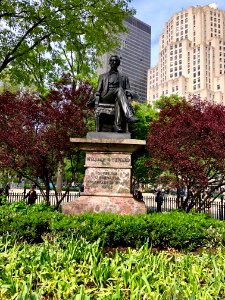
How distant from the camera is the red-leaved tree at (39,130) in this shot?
11398 millimetres

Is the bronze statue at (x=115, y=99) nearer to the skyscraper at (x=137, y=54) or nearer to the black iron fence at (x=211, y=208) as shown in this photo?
the black iron fence at (x=211, y=208)

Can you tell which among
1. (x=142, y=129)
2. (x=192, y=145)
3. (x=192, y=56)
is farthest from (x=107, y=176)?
(x=192, y=56)

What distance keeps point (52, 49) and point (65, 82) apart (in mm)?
3919

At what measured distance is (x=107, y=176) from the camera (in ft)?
25.9

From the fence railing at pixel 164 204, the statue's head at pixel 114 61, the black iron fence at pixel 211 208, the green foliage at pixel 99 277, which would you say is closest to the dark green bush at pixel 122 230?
the green foliage at pixel 99 277

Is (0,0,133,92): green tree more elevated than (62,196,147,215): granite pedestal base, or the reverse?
(0,0,133,92): green tree

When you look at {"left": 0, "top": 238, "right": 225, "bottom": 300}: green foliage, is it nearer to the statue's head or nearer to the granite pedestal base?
the granite pedestal base

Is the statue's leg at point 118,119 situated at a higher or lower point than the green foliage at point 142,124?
lower

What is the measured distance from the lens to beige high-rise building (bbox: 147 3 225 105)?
124 meters

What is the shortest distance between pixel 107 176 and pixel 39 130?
530 centimetres

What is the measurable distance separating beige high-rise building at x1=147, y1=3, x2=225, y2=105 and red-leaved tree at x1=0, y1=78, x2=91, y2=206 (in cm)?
11099

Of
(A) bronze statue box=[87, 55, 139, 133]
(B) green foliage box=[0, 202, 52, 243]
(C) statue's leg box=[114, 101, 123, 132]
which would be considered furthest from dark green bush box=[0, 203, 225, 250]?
(A) bronze statue box=[87, 55, 139, 133]

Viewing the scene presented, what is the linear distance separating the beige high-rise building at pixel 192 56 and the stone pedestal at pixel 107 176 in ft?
377

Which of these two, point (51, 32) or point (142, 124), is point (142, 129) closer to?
point (142, 124)
